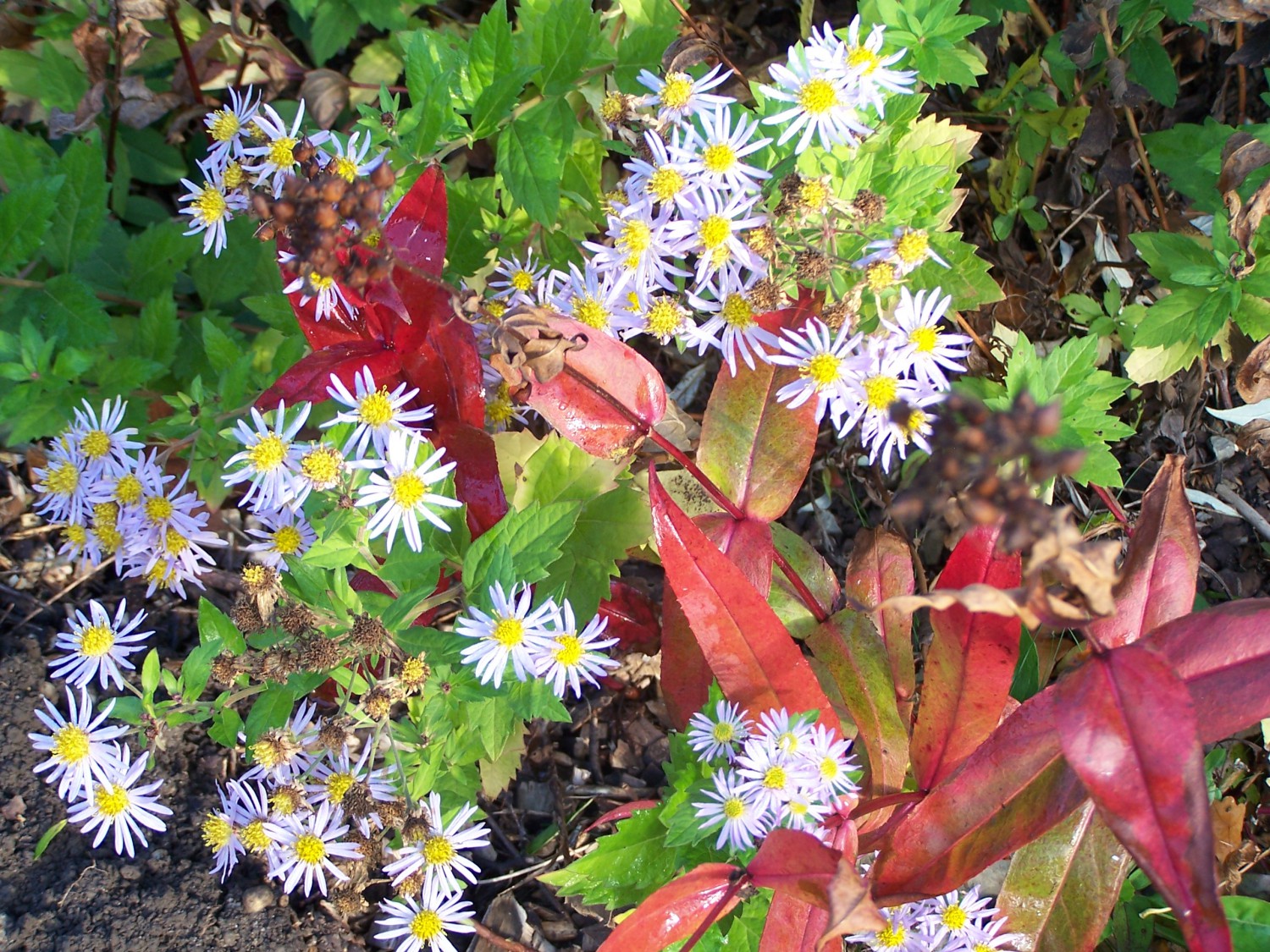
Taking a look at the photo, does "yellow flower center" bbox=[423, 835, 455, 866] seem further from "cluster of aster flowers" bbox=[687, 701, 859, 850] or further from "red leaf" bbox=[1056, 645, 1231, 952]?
"red leaf" bbox=[1056, 645, 1231, 952]

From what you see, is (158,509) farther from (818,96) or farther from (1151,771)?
(1151,771)

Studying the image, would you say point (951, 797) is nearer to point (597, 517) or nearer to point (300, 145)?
point (597, 517)

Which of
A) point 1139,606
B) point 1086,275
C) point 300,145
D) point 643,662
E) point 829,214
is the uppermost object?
point 829,214

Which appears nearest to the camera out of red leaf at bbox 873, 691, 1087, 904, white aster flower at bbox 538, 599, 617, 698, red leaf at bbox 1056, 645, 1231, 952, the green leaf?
red leaf at bbox 1056, 645, 1231, 952

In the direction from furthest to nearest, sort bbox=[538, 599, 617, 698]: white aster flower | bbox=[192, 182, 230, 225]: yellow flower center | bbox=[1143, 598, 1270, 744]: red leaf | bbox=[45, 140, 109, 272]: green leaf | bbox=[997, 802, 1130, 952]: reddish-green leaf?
bbox=[45, 140, 109, 272]: green leaf, bbox=[192, 182, 230, 225]: yellow flower center, bbox=[997, 802, 1130, 952]: reddish-green leaf, bbox=[538, 599, 617, 698]: white aster flower, bbox=[1143, 598, 1270, 744]: red leaf

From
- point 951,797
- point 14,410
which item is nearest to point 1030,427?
point 951,797

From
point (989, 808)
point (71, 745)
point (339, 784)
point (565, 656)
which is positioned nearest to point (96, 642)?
point (71, 745)

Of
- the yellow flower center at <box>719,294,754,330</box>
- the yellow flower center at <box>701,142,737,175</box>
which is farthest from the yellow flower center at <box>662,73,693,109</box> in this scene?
the yellow flower center at <box>719,294,754,330</box>

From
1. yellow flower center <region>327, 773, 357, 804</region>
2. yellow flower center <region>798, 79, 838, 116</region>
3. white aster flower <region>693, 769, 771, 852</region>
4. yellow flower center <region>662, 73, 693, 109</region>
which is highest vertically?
yellow flower center <region>798, 79, 838, 116</region>
